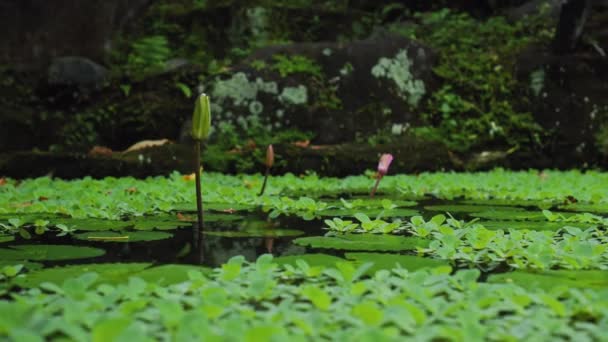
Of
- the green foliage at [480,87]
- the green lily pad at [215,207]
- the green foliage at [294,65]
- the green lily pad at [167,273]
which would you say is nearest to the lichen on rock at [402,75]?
the green foliage at [480,87]

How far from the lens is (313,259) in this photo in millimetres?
1557

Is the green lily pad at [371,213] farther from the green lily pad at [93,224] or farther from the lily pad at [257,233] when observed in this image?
the green lily pad at [93,224]

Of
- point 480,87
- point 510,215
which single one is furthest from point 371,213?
point 480,87

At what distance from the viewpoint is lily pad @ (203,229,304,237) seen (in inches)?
81.7

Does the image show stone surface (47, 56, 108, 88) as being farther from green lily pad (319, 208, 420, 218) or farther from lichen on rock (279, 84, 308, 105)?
green lily pad (319, 208, 420, 218)

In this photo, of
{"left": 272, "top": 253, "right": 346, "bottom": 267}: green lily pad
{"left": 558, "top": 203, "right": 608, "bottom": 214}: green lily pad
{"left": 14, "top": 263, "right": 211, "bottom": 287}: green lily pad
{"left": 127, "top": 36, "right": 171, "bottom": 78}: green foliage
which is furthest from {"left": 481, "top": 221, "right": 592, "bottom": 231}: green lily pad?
{"left": 127, "top": 36, "right": 171, "bottom": 78}: green foliage

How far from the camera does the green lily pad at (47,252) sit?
161cm

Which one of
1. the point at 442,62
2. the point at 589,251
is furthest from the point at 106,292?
the point at 442,62

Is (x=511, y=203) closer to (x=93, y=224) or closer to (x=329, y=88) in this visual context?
(x=93, y=224)

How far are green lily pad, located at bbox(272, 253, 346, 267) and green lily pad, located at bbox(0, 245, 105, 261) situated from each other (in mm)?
525

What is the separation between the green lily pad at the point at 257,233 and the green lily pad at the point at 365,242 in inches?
6.1

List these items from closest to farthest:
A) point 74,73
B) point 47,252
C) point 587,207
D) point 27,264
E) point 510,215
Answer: point 27,264, point 47,252, point 510,215, point 587,207, point 74,73

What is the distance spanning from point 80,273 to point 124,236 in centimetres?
63

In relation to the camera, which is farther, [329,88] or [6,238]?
[329,88]
